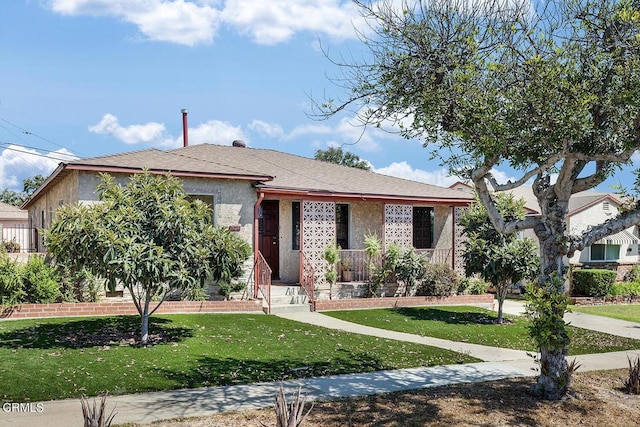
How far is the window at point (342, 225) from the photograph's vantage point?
18.9m

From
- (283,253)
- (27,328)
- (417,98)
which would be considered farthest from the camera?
(283,253)

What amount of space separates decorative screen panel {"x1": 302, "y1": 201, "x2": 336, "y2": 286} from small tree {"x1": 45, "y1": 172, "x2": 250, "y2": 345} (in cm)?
657

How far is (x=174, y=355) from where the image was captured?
913 cm

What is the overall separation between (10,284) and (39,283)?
611 mm

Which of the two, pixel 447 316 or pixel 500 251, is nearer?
pixel 500 251

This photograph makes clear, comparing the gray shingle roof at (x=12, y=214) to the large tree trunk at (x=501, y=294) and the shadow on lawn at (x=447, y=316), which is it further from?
the large tree trunk at (x=501, y=294)

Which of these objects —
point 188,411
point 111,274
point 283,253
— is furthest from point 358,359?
point 283,253

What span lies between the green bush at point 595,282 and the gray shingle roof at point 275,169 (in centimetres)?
572

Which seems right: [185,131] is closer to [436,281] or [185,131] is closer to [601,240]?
[436,281]

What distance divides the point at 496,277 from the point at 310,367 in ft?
23.1

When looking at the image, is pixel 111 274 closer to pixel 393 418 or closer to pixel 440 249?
pixel 393 418

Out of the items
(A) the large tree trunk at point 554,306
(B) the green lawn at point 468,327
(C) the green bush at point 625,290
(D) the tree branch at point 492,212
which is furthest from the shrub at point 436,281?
(A) the large tree trunk at point 554,306

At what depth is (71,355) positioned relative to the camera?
872 centimetres

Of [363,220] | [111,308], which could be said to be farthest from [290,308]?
[363,220]
